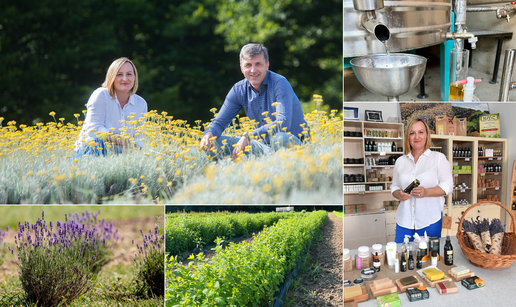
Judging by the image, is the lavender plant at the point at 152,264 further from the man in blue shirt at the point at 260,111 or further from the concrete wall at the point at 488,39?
the concrete wall at the point at 488,39

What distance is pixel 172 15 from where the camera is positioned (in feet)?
6.75

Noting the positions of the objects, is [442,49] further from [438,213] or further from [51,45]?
[51,45]

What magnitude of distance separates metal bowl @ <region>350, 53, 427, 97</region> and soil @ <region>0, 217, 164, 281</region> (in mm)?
1335

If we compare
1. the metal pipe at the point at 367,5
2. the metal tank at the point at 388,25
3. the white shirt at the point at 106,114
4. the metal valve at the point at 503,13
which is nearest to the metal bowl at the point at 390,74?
the metal tank at the point at 388,25

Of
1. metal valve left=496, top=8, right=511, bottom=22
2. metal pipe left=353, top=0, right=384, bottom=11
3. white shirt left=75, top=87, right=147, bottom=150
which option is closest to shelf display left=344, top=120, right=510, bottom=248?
metal pipe left=353, top=0, right=384, bottom=11

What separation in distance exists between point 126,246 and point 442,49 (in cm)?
245

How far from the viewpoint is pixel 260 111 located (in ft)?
6.38

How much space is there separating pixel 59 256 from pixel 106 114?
0.88 metres

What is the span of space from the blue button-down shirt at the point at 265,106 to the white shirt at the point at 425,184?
70cm

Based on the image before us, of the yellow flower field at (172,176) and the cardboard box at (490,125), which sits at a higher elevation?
the cardboard box at (490,125)

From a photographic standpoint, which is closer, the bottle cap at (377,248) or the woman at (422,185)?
the bottle cap at (377,248)

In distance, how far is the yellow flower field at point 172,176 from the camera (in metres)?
1.88

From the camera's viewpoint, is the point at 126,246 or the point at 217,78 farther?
the point at 126,246

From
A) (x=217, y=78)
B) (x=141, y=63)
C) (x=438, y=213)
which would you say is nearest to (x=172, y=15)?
(x=141, y=63)
